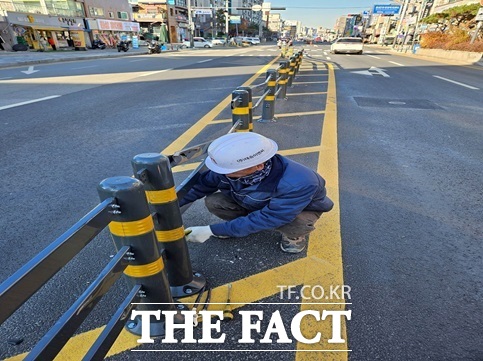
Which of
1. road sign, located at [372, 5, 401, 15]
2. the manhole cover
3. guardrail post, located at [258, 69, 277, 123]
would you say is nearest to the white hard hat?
A: guardrail post, located at [258, 69, 277, 123]

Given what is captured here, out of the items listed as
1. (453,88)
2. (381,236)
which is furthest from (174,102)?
(453,88)

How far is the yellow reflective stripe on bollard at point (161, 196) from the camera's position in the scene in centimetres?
145

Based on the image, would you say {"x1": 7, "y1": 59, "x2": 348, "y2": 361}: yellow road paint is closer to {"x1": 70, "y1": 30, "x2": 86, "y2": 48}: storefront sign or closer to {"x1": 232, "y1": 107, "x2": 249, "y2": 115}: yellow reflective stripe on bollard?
{"x1": 232, "y1": 107, "x2": 249, "y2": 115}: yellow reflective stripe on bollard

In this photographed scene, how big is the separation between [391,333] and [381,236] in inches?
35.6

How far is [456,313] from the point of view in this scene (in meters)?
1.73

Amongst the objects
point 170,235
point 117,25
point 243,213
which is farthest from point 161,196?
point 117,25

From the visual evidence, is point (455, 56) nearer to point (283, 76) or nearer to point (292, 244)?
point (283, 76)

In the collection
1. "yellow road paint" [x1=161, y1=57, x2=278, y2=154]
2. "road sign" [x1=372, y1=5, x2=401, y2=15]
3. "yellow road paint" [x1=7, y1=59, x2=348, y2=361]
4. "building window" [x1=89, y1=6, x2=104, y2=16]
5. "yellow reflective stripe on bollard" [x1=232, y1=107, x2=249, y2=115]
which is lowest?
"yellow road paint" [x1=161, y1=57, x2=278, y2=154]

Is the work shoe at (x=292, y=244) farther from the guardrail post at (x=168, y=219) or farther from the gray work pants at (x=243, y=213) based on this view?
the guardrail post at (x=168, y=219)

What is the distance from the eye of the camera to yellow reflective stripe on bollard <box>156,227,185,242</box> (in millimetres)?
1607

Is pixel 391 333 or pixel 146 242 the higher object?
pixel 146 242

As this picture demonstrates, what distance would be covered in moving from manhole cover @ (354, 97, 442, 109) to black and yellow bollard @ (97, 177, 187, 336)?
22.1 feet

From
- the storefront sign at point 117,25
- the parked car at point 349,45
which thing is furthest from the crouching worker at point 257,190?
the storefront sign at point 117,25

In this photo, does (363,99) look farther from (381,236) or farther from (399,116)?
(381,236)
